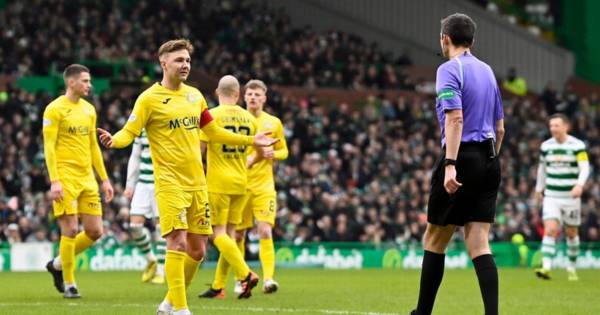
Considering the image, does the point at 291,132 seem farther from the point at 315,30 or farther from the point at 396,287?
the point at 396,287

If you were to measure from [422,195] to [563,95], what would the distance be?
870 centimetres

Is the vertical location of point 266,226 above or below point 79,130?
below

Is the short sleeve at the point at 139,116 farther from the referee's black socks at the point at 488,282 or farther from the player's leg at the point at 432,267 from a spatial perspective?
the referee's black socks at the point at 488,282

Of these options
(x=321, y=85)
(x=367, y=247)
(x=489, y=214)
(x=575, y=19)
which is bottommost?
(x=367, y=247)

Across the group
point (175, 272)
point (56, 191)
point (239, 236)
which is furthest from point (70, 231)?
point (175, 272)

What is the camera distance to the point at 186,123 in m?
10.5

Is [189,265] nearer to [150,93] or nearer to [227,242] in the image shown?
[227,242]

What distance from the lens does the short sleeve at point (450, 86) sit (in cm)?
886

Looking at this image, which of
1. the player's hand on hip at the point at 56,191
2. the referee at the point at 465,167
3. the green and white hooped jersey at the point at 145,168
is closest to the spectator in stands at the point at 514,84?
the green and white hooped jersey at the point at 145,168

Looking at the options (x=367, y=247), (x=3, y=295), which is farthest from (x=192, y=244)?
(x=367, y=247)

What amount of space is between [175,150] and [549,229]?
9159mm

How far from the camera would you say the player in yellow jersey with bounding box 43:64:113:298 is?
13.2m

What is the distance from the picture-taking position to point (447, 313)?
11.6 metres

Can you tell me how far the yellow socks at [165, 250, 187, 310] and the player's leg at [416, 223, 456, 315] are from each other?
2124 mm
